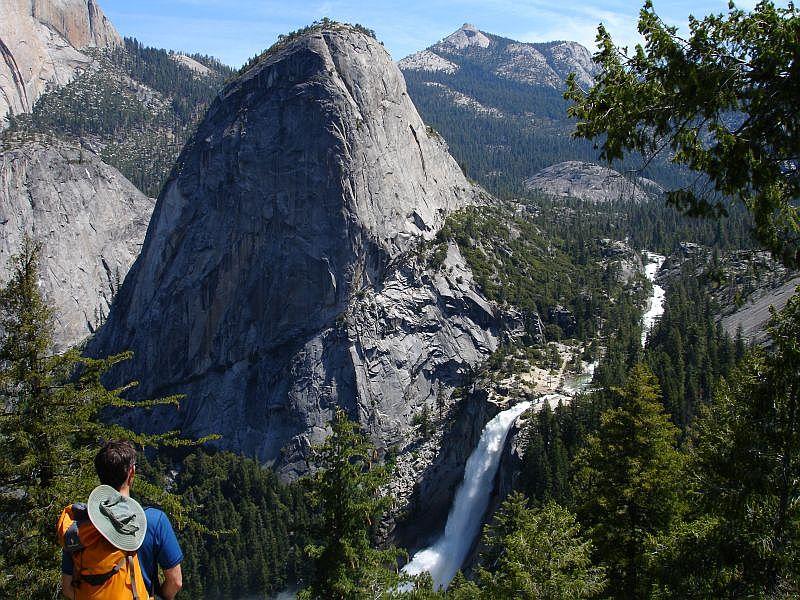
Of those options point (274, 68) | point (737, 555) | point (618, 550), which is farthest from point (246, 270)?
point (737, 555)

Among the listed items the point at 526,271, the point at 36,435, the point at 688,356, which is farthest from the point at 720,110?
the point at 526,271

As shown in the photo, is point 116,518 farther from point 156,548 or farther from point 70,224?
point 70,224

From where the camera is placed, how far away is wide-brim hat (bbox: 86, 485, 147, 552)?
5457 mm

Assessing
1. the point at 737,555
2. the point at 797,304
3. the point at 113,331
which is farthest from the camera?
the point at 113,331

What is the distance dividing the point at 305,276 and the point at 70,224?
64.2 m

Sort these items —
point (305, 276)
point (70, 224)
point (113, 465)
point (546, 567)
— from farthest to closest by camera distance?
point (70, 224) < point (305, 276) < point (546, 567) < point (113, 465)

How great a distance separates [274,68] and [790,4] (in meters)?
88.5

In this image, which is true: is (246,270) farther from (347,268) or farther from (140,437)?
(140,437)

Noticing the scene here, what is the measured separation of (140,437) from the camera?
A: 12961 mm

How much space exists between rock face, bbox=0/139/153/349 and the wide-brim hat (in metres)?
118

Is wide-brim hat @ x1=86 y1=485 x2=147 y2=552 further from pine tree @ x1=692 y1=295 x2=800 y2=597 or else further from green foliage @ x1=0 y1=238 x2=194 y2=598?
pine tree @ x1=692 y1=295 x2=800 y2=597

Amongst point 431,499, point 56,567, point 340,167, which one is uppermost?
point 340,167

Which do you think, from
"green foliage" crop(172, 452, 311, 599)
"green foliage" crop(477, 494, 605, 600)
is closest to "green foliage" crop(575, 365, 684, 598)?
"green foliage" crop(477, 494, 605, 600)

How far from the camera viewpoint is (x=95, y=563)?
5.55m
